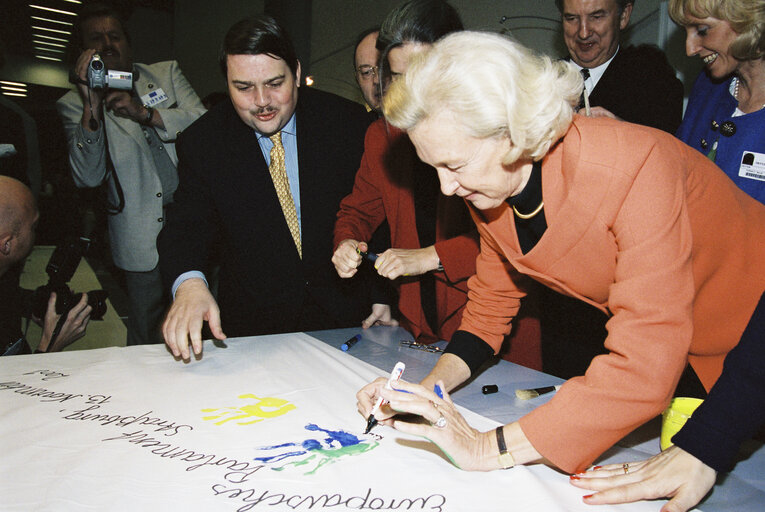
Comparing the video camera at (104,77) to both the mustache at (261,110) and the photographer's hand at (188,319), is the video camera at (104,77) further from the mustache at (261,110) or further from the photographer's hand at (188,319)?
the photographer's hand at (188,319)

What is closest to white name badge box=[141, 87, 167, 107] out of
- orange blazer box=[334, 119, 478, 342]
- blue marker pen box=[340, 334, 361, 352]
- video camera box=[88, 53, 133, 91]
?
video camera box=[88, 53, 133, 91]

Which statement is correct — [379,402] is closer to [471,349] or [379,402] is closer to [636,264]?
[471,349]

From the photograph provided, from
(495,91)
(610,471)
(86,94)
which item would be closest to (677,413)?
(610,471)

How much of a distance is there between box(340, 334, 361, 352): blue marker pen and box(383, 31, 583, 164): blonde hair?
0.76 meters

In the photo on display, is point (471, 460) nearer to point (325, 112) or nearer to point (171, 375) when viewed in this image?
point (171, 375)

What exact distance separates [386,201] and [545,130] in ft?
3.18

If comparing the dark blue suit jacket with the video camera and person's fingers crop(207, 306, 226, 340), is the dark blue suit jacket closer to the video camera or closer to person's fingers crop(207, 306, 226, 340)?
person's fingers crop(207, 306, 226, 340)

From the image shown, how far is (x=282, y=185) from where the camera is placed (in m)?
1.90

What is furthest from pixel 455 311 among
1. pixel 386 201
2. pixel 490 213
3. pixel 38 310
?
pixel 38 310

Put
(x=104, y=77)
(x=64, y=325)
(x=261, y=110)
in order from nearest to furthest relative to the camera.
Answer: (x=261, y=110)
(x=64, y=325)
(x=104, y=77)

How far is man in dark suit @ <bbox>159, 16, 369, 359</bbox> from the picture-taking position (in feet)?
5.69

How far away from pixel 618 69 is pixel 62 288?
7.13ft

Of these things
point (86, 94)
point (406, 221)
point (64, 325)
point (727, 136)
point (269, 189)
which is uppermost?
point (86, 94)

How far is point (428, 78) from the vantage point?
2.97ft
